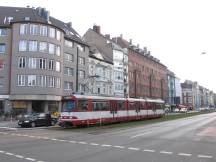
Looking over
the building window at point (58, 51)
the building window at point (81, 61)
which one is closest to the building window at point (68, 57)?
the building window at point (81, 61)

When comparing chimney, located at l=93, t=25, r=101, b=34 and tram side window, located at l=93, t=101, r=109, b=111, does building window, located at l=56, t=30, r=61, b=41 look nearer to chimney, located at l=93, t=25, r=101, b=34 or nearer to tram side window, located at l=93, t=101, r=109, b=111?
chimney, located at l=93, t=25, r=101, b=34

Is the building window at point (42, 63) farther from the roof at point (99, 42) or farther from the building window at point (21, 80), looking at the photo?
the roof at point (99, 42)

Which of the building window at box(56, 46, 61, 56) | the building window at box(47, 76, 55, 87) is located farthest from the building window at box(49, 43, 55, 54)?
the building window at box(47, 76, 55, 87)

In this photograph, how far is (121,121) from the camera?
40.2 meters

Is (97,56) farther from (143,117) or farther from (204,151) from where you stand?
(204,151)

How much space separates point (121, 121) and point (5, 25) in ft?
105

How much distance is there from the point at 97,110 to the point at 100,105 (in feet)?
2.51

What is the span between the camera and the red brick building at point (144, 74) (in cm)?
→ 9669

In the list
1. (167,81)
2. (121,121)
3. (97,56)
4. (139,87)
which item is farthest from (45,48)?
(167,81)

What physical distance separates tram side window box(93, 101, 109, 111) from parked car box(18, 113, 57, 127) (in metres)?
5.83

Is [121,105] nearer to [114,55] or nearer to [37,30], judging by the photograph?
[37,30]

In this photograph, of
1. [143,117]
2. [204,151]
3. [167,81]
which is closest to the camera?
[204,151]

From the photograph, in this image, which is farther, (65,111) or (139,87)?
(139,87)

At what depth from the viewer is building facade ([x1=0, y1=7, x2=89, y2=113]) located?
5966 centimetres
